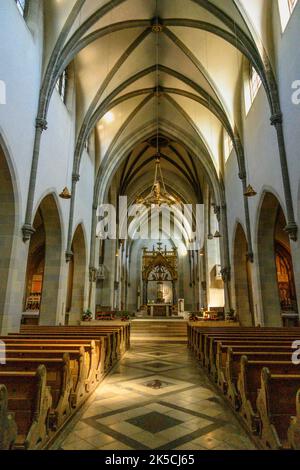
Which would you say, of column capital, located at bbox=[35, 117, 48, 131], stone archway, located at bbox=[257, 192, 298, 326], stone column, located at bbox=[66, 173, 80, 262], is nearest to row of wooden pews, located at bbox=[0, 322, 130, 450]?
column capital, located at bbox=[35, 117, 48, 131]

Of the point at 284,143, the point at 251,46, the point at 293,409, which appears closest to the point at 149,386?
the point at 293,409

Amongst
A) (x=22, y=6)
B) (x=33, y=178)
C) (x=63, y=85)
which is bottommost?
(x=33, y=178)

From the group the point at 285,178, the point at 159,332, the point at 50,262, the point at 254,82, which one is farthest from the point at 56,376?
the point at 254,82

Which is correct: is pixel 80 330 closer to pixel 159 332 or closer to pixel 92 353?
pixel 92 353

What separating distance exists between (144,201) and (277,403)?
51.0 feet

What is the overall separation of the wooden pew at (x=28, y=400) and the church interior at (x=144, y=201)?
17 mm

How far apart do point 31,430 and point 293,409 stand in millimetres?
2670

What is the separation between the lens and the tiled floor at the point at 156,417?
344 cm

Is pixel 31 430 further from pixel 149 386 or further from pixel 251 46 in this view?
pixel 251 46

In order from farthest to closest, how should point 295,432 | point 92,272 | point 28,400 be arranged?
point 92,272
point 28,400
point 295,432

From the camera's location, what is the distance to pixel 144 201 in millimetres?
18156

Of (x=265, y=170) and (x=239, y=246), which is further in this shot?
(x=239, y=246)

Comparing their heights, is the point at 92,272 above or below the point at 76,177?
below

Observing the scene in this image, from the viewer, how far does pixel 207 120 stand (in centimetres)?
1823
